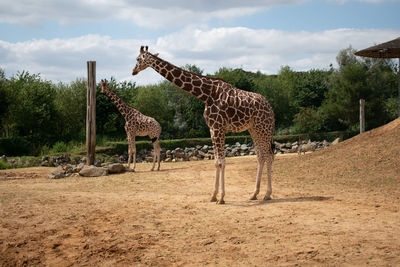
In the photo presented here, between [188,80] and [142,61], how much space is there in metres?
1.58

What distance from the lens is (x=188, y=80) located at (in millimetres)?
9891

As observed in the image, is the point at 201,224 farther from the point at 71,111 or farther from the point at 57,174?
the point at 71,111

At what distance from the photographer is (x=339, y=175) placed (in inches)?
503

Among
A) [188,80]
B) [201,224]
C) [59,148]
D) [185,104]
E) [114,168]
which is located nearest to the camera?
[201,224]

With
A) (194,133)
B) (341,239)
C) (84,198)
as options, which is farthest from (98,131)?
(341,239)

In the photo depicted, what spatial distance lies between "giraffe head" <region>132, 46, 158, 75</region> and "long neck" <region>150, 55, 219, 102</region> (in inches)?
8.6

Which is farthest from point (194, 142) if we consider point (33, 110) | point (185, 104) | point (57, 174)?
point (57, 174)

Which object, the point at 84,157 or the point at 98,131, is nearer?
the point at 84,157

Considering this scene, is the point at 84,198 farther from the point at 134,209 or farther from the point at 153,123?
the point at 153,123

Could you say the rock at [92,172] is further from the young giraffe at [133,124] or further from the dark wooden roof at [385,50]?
the dark wooden roof at [385,50]

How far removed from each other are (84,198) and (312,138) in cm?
2567

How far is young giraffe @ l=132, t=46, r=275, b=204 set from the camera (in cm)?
942

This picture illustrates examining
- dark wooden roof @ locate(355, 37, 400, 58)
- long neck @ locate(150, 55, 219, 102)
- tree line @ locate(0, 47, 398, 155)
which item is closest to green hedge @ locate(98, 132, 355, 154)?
tree line @ locate(0, 47, 398, 155)

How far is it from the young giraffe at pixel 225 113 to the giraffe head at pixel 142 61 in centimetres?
52
